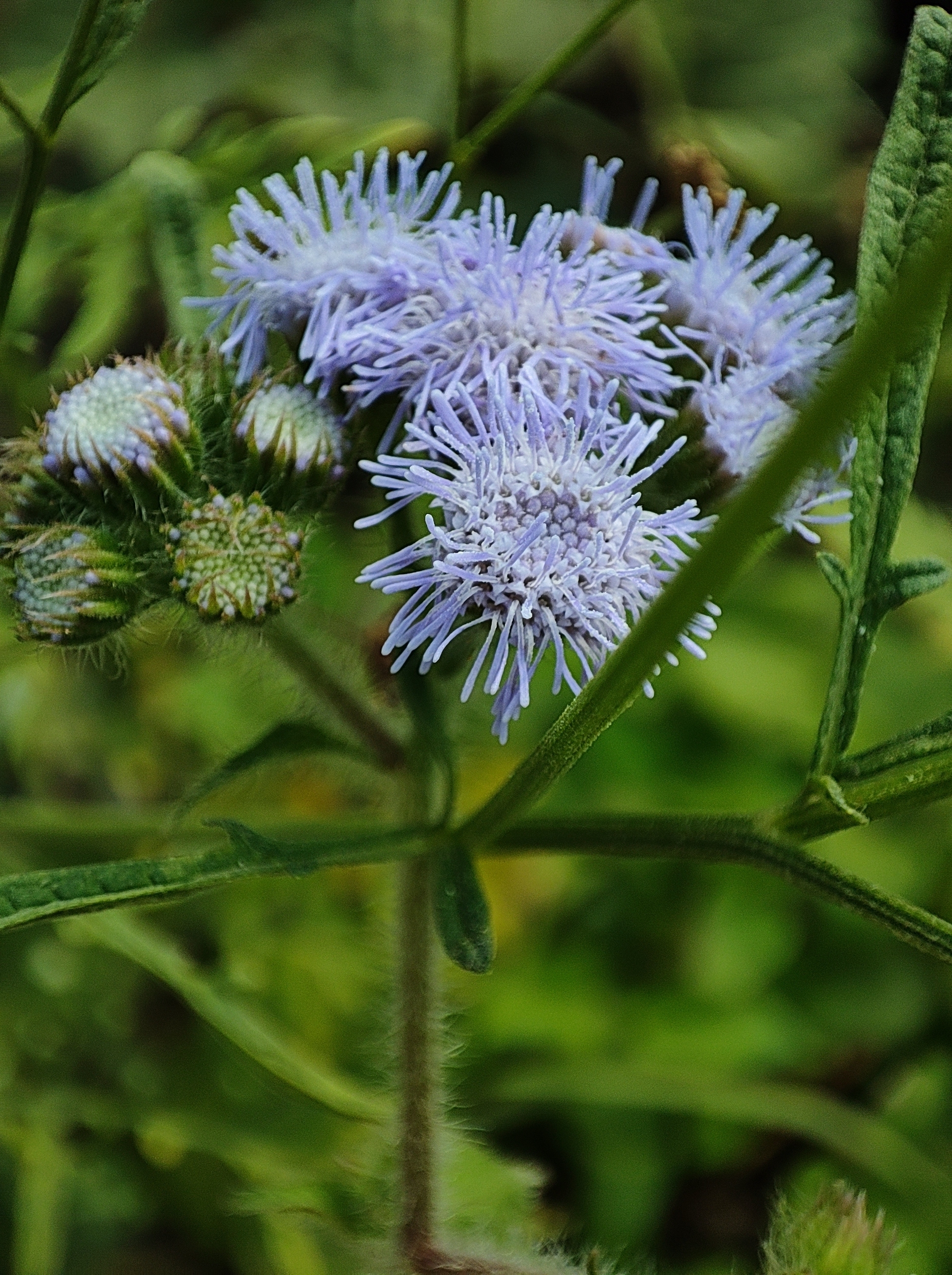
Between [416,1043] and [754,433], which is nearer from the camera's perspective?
[754,433]

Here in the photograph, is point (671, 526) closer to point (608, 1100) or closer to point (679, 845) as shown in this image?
point (679, 845)

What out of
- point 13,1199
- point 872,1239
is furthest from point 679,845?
point 13,1199

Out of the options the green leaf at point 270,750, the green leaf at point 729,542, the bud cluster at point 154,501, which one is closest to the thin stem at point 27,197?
the bud cluster at point 154,501

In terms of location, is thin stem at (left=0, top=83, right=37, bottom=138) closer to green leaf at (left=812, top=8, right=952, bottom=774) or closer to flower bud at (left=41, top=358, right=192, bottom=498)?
flower bud at (left=41, top=358, right=192, bottom=498)

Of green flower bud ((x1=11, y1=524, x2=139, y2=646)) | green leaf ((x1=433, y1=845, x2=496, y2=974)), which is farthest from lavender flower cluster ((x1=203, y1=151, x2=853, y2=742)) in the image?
green flower bud ((x1=11, y1=524, x2=139, y2=646))

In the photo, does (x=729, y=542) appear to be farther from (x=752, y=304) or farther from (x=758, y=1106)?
(x=758, y=1106)

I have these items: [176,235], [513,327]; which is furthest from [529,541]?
[176,235]
